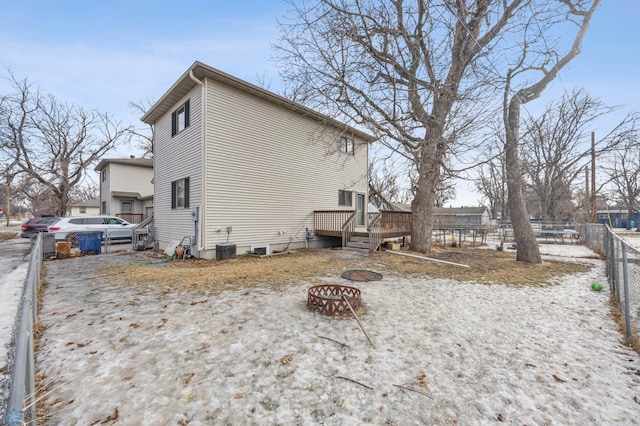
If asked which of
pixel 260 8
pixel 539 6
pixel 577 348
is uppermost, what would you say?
pixel 260 8

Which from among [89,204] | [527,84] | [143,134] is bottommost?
[89,204]

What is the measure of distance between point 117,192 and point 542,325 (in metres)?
24.0

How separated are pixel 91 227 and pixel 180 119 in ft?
22.6

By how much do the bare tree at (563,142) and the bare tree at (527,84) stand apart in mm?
5556

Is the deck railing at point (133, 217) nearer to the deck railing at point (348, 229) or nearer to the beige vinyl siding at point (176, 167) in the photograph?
the beige vinyl siding at point (176, 167)

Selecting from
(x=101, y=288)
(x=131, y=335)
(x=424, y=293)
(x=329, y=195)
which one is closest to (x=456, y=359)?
(x=424, y=293)

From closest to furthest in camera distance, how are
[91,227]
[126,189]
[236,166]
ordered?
[236,166]
[91,227]
[126,189]

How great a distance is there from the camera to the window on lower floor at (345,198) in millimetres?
14170

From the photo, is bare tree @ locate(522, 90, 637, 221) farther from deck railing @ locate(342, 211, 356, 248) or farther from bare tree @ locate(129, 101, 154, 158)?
bare tree @ locate(129, 101, 154, 158)

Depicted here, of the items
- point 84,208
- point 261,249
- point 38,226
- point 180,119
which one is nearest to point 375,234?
point 261,249

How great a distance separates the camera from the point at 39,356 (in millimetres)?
2969

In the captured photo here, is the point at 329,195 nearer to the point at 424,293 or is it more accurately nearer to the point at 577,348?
the point at 424,293

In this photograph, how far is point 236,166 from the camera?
983 centimetres

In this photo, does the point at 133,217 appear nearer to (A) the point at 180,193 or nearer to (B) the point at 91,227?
(B) the point at 91,227
